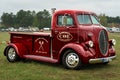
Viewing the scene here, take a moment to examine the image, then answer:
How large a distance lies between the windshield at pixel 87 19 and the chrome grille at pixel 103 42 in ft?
2.57

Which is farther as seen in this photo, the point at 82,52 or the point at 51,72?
the point at 82,52

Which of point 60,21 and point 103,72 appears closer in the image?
point 103,72

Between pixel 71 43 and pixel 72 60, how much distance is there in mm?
613

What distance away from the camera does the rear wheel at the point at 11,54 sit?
1484 centimetres

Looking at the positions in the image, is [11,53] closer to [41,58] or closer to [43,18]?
[41,58]

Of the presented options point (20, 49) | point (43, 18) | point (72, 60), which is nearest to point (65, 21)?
point (72, 60)

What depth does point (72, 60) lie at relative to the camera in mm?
12742

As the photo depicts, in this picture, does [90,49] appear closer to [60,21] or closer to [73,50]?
[73,50]

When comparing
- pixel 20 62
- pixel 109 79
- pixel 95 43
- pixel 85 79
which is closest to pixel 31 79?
pixel 85 79

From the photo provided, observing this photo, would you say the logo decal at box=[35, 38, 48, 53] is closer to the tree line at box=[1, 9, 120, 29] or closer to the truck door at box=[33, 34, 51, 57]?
the truck door at box=[33, 34, 51, 57]

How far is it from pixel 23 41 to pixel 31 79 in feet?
14.9

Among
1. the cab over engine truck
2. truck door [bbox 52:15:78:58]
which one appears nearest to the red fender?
the cab over engine truck

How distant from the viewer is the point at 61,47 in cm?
1336

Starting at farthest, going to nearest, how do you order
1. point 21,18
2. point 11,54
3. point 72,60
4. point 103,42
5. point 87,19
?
point 21,18
point 11,54
point 87,19
point 103,42
point 72,60
